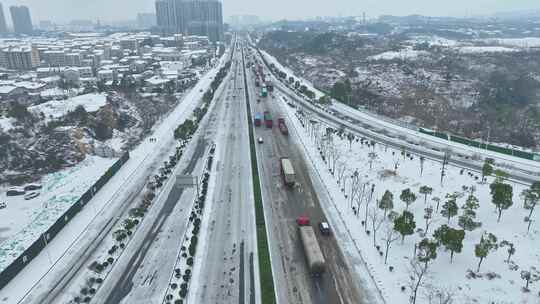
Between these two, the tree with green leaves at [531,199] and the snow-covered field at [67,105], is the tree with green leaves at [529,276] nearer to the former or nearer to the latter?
the tree with green leaves at [531,199]

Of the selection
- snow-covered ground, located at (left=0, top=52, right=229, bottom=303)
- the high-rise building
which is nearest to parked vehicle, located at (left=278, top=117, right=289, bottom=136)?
snow-covered ground, located at (left=0, top=52, right=229, bottom=303)

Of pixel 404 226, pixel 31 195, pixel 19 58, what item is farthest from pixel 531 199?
pixel 19 58

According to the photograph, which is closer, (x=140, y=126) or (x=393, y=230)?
Answer: (x=393, y=230)

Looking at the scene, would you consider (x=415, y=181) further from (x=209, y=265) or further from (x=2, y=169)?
(x=2, y=169)

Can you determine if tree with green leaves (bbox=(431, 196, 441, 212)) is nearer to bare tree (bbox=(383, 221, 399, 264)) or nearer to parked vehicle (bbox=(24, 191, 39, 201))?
bare tree (bbox=(383, 221, 399, 264))

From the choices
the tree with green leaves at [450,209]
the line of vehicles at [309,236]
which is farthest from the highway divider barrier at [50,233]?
the tree with green leaves at [450,209]

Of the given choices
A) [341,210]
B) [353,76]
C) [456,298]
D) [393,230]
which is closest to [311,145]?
[341,210]
